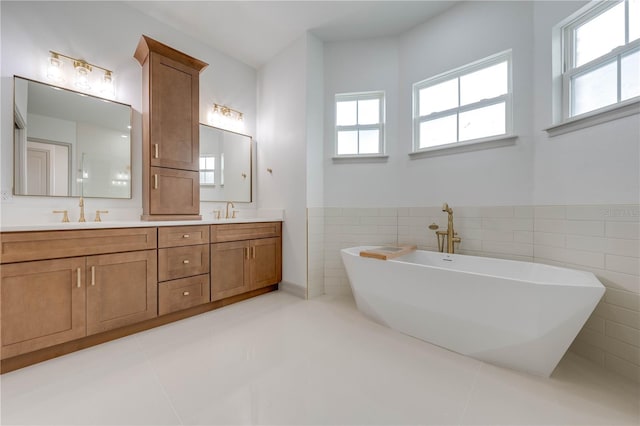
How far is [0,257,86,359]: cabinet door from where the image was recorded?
155 cm

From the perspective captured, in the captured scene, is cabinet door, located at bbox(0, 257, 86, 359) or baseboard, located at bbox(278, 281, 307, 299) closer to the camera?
cabinet door, located at bbox(0, 257, 86, 359)

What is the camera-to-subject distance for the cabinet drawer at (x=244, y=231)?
260cm

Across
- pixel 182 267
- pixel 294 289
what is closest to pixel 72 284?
pixel 182 267

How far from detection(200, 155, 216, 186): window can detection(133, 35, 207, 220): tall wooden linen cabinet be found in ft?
1.21

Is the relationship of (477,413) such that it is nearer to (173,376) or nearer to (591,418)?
(591,418)

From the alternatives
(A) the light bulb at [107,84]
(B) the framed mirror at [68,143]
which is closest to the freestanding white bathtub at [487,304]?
(B) the framed mirror at [68,143]

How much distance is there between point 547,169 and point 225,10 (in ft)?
10.9

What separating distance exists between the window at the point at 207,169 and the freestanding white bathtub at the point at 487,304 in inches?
75.7

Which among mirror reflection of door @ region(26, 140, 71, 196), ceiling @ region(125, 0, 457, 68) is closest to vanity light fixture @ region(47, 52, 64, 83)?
mirror reflection of door @ region(26, 140, 71, 196)

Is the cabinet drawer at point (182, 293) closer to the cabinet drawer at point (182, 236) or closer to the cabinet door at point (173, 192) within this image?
the cabinet drawer at point (182, 236)

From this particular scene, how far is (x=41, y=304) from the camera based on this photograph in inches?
64.8

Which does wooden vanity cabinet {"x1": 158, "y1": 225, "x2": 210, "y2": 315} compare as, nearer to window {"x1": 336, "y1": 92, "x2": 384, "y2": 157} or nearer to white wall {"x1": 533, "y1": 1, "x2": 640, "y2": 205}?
window {"x1": 336, "y1": 92, "x2": 384, "y2": 157}

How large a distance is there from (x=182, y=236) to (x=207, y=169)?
1033mm

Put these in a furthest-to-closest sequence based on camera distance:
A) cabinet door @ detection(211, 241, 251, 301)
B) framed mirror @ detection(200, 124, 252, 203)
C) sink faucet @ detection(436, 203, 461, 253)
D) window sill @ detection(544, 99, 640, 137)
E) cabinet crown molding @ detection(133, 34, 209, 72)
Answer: framed mirror @ detection(200, 124, 252, 203) < cabinet door @ detection(211, 241, 251, 301) < sink faucet @ detection(436, 203, 461, 253) < cabinet crown molding @ detection(133, 34, 209, 72) < window sill @ detection(544, 99, 640, 137)
